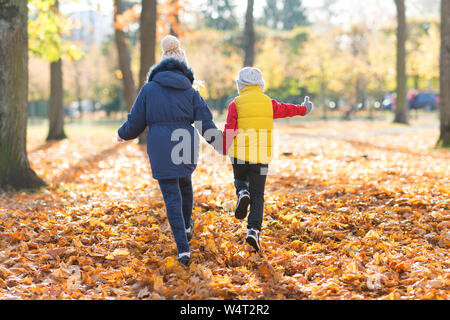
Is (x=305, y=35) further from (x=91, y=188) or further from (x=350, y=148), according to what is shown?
(x=91, y=188)

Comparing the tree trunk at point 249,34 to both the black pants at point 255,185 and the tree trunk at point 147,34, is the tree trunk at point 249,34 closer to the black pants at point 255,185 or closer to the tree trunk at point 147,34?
the tree trunk at point 147,34

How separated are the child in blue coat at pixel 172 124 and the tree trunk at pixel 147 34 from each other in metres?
8.98

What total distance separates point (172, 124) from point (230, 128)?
631 millimetres

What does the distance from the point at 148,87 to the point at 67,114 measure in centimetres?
5193

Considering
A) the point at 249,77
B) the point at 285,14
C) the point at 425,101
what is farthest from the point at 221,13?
the point at 249,77

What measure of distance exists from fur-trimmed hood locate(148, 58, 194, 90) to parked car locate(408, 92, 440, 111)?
33.2m

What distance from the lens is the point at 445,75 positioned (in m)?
11.2

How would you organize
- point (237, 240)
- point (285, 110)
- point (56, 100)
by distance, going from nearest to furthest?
point (285, 110)
point (237, 240)
point (56, 100)

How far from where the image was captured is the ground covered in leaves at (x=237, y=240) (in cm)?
372

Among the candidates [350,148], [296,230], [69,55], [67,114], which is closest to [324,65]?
[350,148]

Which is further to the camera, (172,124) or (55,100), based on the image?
(55,100)

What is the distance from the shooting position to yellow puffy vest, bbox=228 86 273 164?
4.30 meters

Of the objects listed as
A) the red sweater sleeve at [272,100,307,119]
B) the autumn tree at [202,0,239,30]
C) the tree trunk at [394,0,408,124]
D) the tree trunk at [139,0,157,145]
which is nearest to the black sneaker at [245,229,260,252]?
the red sweater sleeve at [272,100,307,119]

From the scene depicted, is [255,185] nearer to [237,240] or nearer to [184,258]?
[237,240]
